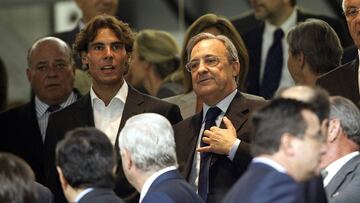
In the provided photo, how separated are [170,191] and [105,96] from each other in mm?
1753

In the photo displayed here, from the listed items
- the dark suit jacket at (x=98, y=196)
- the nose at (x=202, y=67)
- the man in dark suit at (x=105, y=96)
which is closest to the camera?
the dark suit jacket at (x=98, y=196)

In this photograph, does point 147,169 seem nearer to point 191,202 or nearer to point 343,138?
point 191,202

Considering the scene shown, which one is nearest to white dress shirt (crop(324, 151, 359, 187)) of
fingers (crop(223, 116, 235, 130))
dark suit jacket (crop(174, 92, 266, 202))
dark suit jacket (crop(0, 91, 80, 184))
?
dark suit jacket (crop(174, 92, 266, 202))

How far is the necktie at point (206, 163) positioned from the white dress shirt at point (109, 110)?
61cm

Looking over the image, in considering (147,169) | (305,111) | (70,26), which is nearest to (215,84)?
(147,169)

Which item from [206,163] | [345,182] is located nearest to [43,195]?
[206,163]

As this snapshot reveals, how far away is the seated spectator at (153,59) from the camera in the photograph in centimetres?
824

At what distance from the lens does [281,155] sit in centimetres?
438

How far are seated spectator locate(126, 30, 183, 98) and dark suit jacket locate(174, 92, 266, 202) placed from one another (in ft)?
6.10

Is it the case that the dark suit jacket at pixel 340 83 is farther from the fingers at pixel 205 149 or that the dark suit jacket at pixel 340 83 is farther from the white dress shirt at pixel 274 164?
the white dress shirt at pixel 274 164

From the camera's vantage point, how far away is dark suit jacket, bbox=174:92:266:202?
6.06m

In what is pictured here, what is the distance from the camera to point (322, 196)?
5.02 metres

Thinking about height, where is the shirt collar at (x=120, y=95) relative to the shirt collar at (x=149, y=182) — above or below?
below

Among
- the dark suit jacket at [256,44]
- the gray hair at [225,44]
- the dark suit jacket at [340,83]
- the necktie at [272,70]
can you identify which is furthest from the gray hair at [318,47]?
the dark suit jacket at [256,44]
